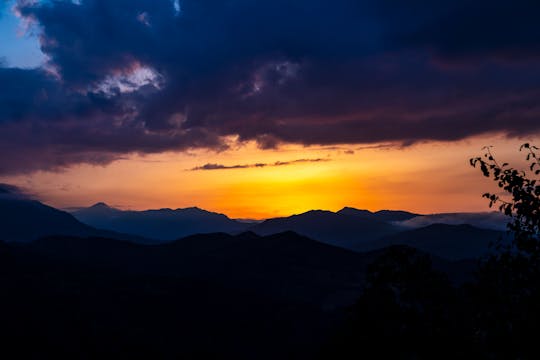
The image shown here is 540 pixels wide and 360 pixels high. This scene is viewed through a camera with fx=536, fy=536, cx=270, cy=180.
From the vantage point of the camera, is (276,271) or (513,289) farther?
(276,271)

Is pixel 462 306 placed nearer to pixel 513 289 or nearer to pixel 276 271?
pixel 513 289

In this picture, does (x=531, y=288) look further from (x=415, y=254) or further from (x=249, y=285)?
(x=249, y=285)

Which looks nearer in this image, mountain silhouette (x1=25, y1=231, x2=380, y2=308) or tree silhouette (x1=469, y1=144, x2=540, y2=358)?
tree silhouette (x1=469, y1=144, x2=540, y2=358)

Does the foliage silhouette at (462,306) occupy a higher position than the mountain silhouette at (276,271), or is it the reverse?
the foliage silhouette at (462,306)

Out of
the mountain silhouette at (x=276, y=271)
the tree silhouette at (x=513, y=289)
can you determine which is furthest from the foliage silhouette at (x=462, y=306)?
the mountain silhouette at (x=276, y=271)

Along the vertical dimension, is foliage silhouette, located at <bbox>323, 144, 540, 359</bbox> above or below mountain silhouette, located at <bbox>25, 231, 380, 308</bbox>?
above

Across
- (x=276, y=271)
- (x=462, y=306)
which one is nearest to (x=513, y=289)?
(x=462, y=306)

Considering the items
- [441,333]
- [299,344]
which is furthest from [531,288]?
[299,344]

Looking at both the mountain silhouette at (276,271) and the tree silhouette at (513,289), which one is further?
the mountain silhouette at (276,271)

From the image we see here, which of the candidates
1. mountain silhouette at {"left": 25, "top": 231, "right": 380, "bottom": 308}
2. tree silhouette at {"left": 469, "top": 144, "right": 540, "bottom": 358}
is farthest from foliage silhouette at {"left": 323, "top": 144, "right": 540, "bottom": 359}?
mountain silhouette at {"left": 25, "top": 231, "right": 380, "bottom": 308}

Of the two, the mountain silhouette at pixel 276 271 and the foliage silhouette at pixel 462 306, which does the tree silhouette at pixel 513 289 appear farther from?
the mountain silhouette at pixel 276 271

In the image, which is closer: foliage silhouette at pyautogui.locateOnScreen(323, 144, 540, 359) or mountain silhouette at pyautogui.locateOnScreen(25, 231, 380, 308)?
foliage silhouette at pyautogui.locateOnScreen(323, 144, 540, 359)

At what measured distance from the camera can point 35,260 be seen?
145000 millimetres

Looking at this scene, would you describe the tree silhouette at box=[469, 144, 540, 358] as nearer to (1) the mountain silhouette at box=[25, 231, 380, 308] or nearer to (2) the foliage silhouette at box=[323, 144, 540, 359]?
(2) the foliage silhouette at box=[323, 144, 540, 359]
